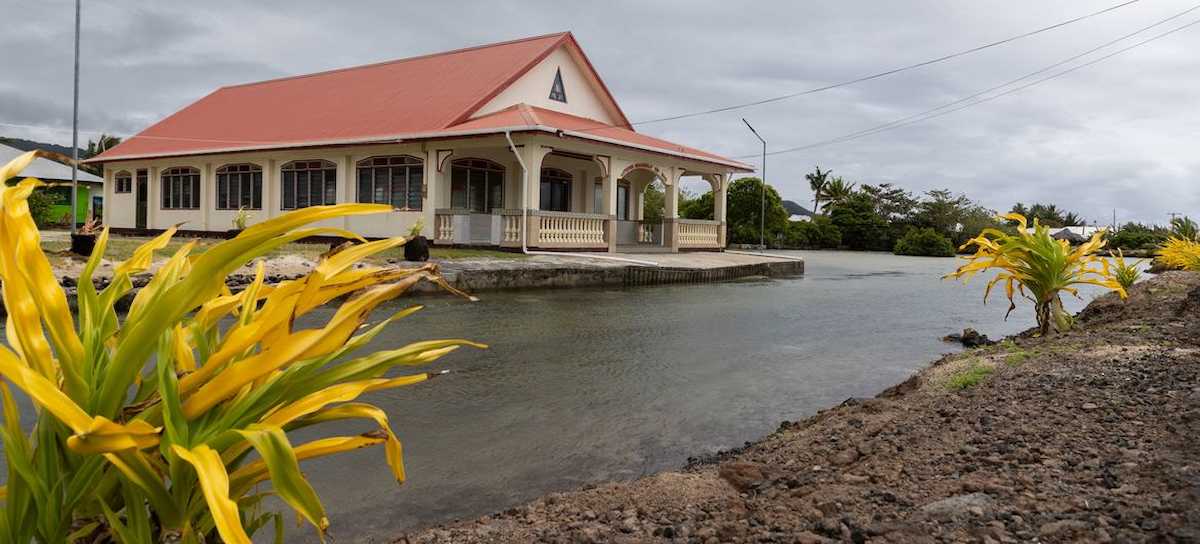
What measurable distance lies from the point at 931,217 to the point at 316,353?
5245 cm

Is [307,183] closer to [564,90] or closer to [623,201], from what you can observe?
[564,90]

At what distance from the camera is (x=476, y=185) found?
72.5 ft

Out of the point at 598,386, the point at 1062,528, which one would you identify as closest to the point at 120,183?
the point at 598,386

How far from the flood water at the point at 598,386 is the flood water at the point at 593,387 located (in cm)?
2

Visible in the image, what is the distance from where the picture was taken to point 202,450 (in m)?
1.58

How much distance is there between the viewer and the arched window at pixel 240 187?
2394cm

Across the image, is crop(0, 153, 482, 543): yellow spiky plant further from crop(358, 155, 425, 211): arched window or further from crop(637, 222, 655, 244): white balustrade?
crop(637, 222, 655, 244): white balustrade

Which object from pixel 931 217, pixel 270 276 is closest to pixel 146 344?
pixel 270 276

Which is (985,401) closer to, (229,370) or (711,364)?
(711,364)

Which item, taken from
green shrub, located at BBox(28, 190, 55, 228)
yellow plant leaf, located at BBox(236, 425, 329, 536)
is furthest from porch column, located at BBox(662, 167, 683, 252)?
green shrub, located at BBox(28, 190, 55, 228)

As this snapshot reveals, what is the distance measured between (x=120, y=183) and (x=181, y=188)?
394 cm

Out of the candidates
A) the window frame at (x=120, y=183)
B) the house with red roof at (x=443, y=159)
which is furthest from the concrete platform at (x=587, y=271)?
the window frame at (x=120, y=183)

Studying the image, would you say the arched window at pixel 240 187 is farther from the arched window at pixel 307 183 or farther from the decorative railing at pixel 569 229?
the decorative railing at pixel 569 229

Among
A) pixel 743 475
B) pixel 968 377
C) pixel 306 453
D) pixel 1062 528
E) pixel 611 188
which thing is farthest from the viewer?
pixel 611 188
